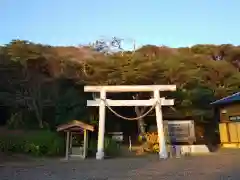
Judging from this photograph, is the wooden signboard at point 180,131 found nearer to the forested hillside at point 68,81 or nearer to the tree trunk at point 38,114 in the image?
the forested hillside at point 68,81

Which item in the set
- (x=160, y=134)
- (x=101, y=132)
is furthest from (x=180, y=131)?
(x=101, y=132)

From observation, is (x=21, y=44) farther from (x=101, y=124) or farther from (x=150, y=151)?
(x=150, y=151)

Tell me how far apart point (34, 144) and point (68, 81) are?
496cm

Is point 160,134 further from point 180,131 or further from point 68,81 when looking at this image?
point 68,81

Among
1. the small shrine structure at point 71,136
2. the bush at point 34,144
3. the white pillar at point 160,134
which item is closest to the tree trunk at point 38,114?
the bush at point 34,144

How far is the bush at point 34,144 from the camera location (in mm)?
13992

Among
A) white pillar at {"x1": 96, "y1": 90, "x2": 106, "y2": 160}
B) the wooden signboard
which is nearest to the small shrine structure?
white pillar at {"x1": 96, "y1": 90, "x2": 106, "y2": 160}

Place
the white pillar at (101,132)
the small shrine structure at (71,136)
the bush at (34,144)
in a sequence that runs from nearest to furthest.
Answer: the white pillar at (101,132)
the small shrine structure at (71,136)
the bush at (34,144)

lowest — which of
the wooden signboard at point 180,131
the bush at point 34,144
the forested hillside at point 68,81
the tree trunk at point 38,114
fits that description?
the bush at point 34,144

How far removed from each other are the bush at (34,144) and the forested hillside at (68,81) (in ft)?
5.37

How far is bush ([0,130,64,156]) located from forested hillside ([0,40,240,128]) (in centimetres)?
164

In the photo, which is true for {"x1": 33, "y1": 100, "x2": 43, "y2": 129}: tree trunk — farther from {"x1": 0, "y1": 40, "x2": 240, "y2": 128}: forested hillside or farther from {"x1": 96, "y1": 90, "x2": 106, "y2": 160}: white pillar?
{"x1": 96, "y1": 90, "x2": 106, "y2": 160}: white pillar

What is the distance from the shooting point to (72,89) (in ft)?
57.2

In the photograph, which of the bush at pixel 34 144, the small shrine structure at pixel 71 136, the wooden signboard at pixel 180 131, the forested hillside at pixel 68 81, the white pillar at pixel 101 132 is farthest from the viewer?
the wooden signboard at pixel 180 131
